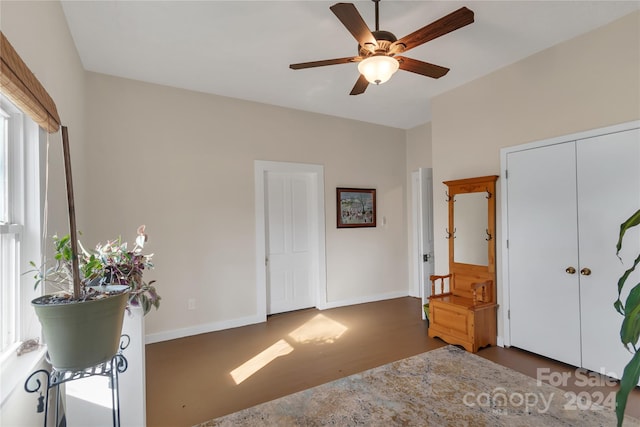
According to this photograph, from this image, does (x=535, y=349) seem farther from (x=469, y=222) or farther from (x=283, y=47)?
(x=283, y=47)

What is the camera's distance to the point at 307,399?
0.87 m

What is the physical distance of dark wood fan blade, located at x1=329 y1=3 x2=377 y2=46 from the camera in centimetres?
165

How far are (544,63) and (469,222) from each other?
163cm

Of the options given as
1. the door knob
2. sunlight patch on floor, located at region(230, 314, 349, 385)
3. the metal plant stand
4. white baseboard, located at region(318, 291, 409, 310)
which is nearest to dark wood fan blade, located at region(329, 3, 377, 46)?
the metal plant stand

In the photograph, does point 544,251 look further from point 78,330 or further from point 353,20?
point 78,330

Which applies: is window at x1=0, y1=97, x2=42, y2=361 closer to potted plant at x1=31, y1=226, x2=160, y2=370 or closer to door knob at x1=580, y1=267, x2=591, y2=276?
potted plant at x1=31, y1=226, x2=160, y2=370

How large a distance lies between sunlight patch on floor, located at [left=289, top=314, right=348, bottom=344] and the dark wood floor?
1 centimetres

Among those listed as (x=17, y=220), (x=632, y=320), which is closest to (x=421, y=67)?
(x=632, y=320)

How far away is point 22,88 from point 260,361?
2.61m

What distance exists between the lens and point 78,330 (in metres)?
0.96

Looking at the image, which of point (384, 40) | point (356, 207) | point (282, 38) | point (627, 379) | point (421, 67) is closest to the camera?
point (627, 379)

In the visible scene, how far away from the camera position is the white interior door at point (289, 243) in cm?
427

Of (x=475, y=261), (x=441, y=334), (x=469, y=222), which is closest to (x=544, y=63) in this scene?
(x=469, y=222)

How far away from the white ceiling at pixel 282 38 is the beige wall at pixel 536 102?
0.12 metres
